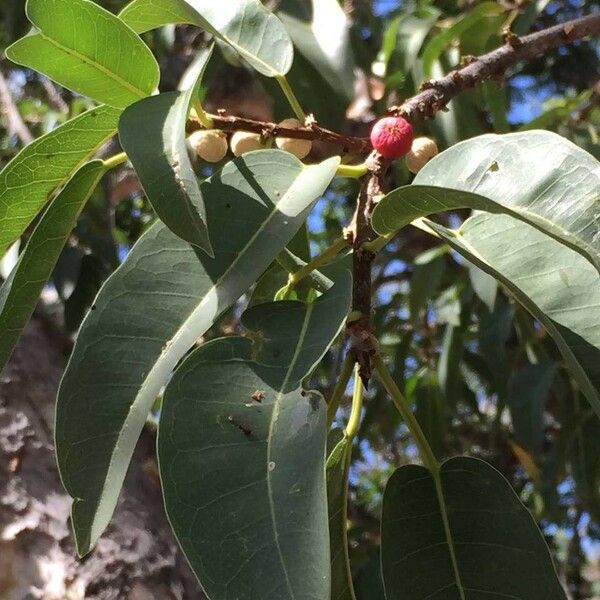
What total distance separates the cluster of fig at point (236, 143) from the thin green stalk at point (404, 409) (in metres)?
0.18

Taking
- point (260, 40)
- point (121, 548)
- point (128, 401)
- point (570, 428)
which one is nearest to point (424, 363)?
point (570, 428)

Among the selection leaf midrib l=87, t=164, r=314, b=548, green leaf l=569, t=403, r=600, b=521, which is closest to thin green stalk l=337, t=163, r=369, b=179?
leaf midrib l=87, t=164, r=314, b=548

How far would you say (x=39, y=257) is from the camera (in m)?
0.68

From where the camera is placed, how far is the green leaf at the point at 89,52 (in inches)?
25.5

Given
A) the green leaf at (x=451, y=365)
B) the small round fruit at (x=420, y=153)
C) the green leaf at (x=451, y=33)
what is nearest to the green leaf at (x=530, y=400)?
the green leaf at (x=451, y=365)

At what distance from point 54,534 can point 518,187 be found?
2.57 ft

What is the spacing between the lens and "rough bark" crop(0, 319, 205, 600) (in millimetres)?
1045

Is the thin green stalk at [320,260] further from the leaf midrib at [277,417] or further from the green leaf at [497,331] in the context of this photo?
the green leaf at [497,331]

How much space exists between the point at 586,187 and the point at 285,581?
0.87ft

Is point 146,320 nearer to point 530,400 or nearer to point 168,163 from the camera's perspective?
point 168,163

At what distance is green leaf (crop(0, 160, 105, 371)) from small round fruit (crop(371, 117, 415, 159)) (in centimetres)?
21

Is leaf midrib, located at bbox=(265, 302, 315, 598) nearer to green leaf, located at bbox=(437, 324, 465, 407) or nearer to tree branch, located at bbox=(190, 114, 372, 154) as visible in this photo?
tree branch, located at bbox=(190, 114, 372, 154)

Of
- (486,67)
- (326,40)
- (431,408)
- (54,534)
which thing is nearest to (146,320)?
(486,67)

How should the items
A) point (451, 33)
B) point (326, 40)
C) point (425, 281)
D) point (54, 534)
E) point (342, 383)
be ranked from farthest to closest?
point (425, 281)
point (451, 33)
point (326, 40)
point (54, 534)
point (342, 383)
